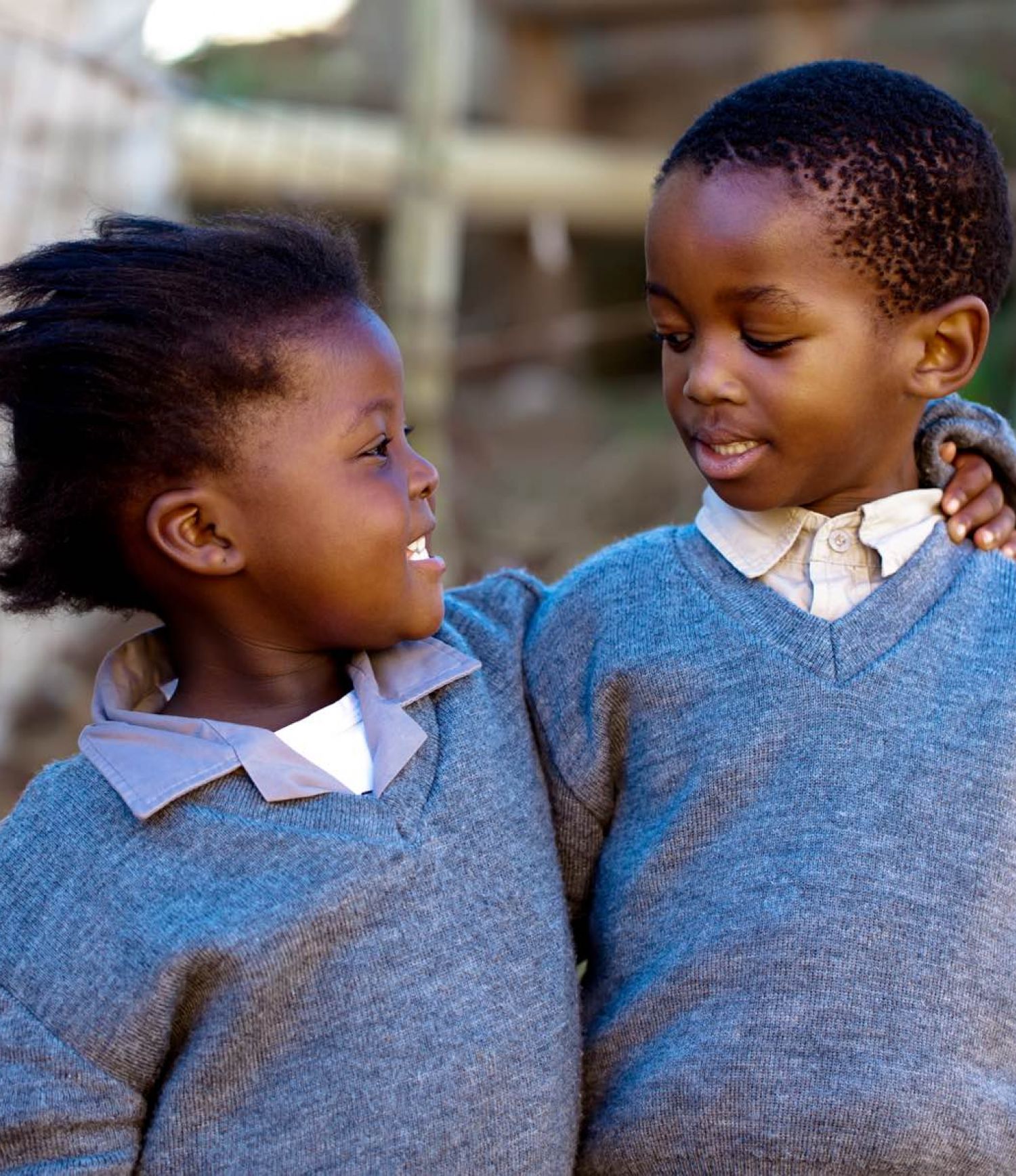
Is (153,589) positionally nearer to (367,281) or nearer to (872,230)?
(367,281)

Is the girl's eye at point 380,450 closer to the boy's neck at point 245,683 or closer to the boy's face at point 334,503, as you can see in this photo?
the boy's face at point 334,503

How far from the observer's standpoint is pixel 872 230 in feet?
5.69

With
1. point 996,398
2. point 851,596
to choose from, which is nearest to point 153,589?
point 851,596

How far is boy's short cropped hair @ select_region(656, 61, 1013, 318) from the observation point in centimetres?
173

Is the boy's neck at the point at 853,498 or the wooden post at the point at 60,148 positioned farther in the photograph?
the wooden post at the point at 60,148

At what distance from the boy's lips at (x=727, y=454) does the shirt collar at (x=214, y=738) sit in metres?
0.38

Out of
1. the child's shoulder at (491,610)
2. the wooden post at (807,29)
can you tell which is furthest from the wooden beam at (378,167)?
the child's shoulder at (491,610)

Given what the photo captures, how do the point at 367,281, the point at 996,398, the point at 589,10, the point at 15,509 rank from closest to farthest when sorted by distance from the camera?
the point at 15,509 < the point at 367,281 < the point at 996,398 < the point at 589,10

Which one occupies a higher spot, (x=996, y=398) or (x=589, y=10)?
(x=589, y=10)

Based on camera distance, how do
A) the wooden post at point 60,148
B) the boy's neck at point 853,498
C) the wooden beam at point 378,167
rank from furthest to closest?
1. the wooden beam at point 378,167
2. the wooden post at point 60,148
3. the boy's neck at point 853,498

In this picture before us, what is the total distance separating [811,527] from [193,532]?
2.42ft

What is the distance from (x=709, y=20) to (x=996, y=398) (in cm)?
373

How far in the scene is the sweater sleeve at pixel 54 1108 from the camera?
1.53 metres

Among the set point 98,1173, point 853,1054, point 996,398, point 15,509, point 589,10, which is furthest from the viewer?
point 589,10
